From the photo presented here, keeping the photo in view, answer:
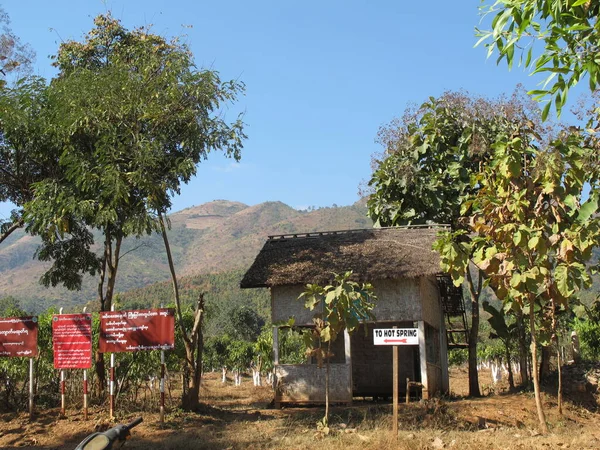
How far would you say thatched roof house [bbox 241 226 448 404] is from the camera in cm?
1653

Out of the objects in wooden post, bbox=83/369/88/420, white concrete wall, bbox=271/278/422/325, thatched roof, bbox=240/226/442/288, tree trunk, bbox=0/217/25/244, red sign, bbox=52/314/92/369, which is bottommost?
wooden post, bbox=83/369/88/420

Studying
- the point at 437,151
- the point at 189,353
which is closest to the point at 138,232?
the point at 189,353

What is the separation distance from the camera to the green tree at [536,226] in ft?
33.5

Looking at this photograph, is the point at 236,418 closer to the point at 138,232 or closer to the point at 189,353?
the point at 189,353

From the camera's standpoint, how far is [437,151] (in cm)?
2008

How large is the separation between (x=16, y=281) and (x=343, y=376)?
7545 inches

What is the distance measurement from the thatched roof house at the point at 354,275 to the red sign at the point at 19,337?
202 inches

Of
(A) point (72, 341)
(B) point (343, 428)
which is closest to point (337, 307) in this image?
(B) point (343, 428)

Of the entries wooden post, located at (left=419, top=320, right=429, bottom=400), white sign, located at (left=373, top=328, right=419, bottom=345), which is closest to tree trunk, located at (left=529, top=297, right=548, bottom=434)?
white sign, located at (left=373, top=328, right=419, bottom=345)

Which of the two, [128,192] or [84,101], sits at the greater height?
[84,101]

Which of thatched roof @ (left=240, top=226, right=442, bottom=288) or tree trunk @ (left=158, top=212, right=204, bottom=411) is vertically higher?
thatched roof @ (left=240, top=226, right=442, bottom=288)

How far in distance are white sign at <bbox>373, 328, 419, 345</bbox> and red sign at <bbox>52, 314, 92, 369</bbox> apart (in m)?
6.60

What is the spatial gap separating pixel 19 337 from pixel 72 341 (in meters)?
1.39

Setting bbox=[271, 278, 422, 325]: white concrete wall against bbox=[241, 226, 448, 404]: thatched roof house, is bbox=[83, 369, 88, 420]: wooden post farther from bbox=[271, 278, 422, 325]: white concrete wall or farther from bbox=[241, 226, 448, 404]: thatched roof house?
bbox=[271, 278, 422, 325]: white concrete wall
